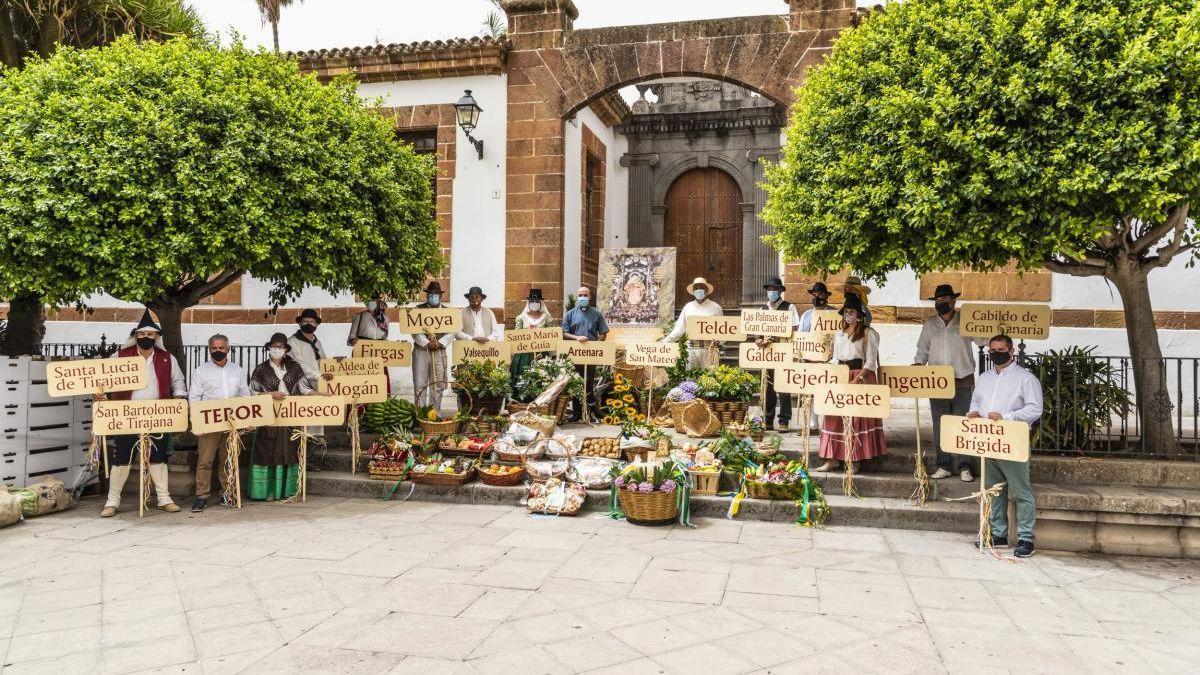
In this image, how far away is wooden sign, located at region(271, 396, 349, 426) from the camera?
7121 millimetres

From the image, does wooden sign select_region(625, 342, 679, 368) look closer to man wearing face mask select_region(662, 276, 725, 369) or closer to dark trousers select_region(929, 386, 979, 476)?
man wearing face mask select_region(662, 276, 725, 369)

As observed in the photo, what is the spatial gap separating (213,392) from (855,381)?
5.82 metres

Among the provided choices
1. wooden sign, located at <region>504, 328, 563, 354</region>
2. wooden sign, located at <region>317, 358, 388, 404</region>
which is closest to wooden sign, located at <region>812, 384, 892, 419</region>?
wooden sign, located at <region>504, 328, 563, 354</region>

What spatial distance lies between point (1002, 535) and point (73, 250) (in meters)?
7.54

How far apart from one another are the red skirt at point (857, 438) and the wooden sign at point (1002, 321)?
0.91m

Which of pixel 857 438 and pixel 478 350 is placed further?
pixel 478 350

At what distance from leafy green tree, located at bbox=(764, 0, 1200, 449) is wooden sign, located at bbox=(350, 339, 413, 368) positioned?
440 centimetres

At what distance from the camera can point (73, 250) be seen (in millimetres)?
6383

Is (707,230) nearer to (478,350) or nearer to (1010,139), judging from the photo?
(478,350)

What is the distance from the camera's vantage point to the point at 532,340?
9555 mm

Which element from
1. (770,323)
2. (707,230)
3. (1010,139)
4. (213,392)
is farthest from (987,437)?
(707,230)

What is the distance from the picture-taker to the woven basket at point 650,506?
6.34 meters

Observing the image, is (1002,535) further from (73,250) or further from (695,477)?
(73,250)

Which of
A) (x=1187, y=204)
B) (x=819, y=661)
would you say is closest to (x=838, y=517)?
(x=819, y=661)
